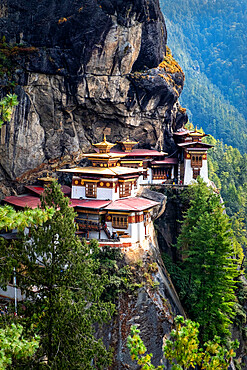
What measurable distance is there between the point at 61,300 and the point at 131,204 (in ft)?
44.2

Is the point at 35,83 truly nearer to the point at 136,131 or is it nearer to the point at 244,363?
the point at 136,131

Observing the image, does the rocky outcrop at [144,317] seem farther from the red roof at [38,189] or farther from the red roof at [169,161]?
the red roof at [169,161]

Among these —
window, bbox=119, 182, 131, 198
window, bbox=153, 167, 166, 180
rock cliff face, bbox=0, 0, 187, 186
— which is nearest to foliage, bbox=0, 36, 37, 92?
rock cliff face, bbox=0, 0, 187, 186

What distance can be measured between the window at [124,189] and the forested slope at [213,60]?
84.9 meters

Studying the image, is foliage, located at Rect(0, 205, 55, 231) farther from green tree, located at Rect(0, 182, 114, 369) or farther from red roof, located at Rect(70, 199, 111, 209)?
red roof, located at Rect(70, 199, 111, 209)

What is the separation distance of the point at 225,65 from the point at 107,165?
141070 mm

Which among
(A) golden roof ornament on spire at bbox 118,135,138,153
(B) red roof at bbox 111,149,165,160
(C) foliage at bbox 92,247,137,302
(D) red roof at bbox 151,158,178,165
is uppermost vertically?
(A) golden roof ornament on spire at bbox 118,135,138,153

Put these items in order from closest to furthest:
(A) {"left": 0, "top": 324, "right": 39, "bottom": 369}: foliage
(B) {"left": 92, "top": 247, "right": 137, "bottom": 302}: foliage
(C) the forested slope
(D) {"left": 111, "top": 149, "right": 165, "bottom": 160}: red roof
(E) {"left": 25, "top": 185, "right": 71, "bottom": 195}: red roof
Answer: (A) {"left": 0, "top": 324, "right": 39, "bottom": 369}: foliage, (B) {"left": 92, "top": 247, "right": 137, "bottom": 302}: foliage, (E) {"left": 25, "top": 185, "right": 71, "bottom": 195}: red roof, (D) {"left": 111, "top": 149, "right": 165, "bottom": 160}: red roof, (C) the forested slope

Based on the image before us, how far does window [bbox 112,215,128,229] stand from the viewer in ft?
86.9

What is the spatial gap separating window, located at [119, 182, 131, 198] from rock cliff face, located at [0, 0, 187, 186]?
7395 millimetres

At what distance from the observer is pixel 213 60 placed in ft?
539

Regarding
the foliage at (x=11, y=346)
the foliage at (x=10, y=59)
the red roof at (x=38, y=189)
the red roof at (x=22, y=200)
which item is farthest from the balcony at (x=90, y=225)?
the foliage at (x=11, y=346)

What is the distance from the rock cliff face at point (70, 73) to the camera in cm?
3120

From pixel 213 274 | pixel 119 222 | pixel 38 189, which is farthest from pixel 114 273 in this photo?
pixel 38 189
